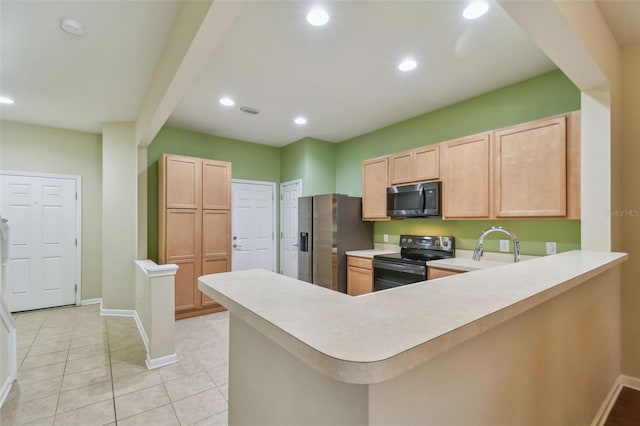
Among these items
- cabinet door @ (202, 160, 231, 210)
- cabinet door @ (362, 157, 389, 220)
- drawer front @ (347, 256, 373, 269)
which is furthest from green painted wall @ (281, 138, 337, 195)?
drawer front @ (347, 256, 373, 269)

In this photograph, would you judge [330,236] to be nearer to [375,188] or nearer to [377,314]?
[375,188]

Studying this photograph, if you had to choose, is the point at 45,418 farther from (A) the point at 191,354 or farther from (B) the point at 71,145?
(B) the point at 71,145

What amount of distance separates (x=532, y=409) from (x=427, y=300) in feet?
2.57

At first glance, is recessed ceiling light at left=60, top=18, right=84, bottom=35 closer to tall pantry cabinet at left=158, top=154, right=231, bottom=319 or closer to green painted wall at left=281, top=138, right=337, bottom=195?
tall pantry cabinet at left=158, top=154, right=231, bottom=319

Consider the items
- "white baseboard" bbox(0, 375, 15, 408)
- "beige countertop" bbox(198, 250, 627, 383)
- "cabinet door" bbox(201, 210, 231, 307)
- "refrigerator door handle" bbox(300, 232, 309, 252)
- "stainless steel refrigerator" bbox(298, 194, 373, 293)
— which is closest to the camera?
"beige countertop" bbox(198, 250, 627, 383)

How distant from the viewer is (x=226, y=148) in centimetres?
498

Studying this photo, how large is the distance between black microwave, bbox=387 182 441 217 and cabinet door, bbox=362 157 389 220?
0.46 ft

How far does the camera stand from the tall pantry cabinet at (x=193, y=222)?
155 inches

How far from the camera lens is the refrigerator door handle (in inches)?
180

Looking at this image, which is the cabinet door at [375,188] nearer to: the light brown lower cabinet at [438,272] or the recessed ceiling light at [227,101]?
the light brown lower cabinet at [438,272]

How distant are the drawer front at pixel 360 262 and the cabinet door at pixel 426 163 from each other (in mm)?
1193

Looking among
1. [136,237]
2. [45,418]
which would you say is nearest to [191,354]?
[45,418]

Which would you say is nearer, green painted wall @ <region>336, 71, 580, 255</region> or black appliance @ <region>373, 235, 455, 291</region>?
green painted wall @ <region>336, 71, 580, 255</region>

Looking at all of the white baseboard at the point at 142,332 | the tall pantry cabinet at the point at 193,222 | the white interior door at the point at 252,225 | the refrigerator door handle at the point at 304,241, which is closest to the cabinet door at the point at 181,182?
the tall pantry cabinet at the point at 193,222
